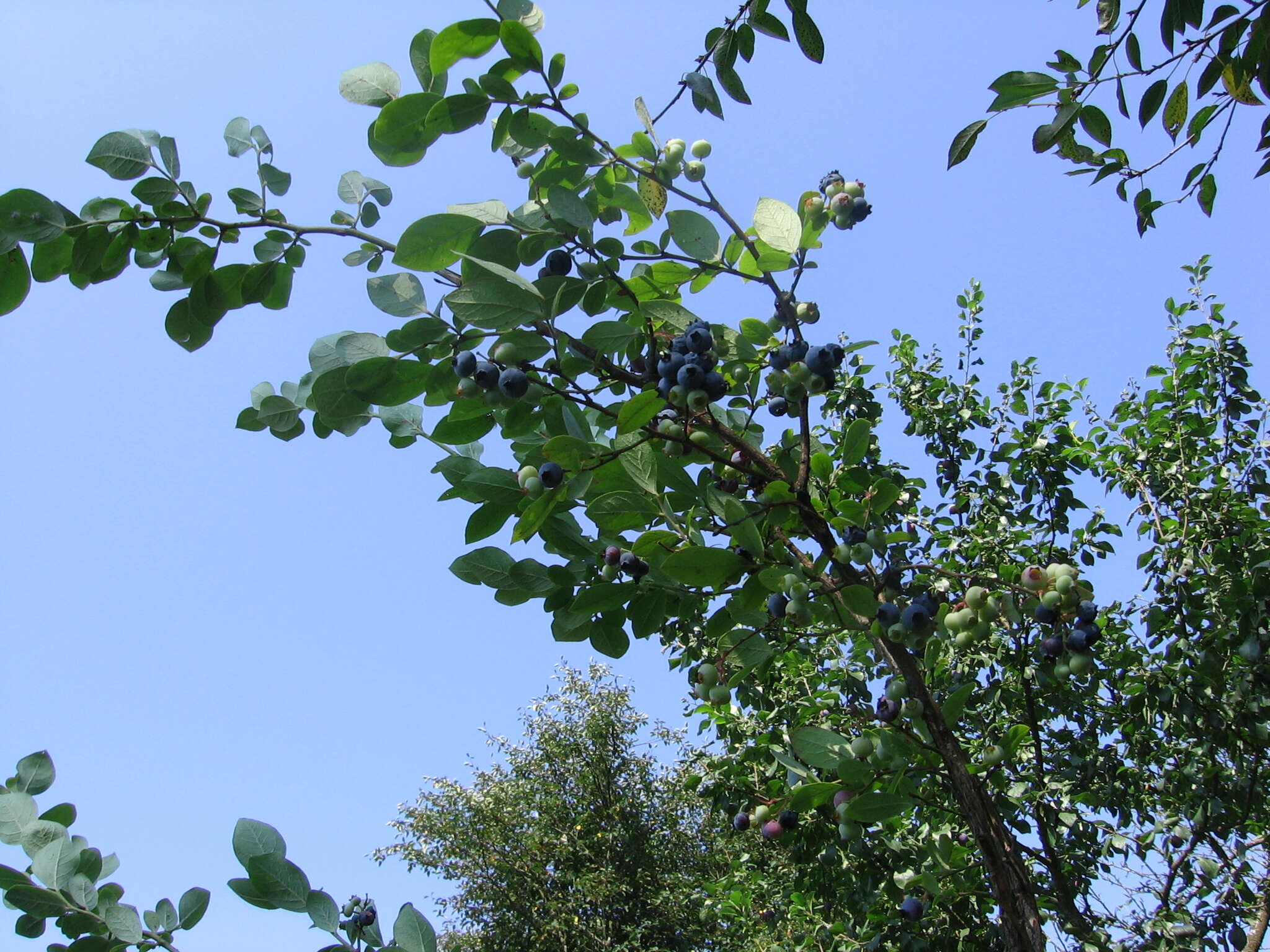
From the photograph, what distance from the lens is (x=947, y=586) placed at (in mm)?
1804

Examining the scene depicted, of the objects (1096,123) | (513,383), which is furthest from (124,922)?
(1096,123)

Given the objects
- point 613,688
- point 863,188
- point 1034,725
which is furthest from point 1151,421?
point 613,688

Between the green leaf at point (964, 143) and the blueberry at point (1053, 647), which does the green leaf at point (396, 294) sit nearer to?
the green leaf at point (964, 143)

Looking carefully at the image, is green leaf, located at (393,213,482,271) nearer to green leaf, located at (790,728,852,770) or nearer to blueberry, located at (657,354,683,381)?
blueberry, located at (657,354,683,381)

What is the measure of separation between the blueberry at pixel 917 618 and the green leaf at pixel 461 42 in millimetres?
1000

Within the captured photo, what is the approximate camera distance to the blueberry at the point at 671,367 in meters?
1.24

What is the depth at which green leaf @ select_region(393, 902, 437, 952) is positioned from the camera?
42.4 inches

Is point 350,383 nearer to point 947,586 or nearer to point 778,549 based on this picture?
point 778,549

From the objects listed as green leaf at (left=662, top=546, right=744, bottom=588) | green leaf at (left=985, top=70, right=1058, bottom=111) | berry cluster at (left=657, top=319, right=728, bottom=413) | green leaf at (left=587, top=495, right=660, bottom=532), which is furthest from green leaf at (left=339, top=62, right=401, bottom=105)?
green leaf at (left=985, top=70, right=1058, bottom=111)

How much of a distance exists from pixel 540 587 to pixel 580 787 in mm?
15925

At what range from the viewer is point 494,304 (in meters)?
1.20

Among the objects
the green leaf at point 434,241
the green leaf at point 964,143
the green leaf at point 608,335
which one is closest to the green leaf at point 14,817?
the green leaf at point 434,241

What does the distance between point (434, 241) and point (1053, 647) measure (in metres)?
1.21

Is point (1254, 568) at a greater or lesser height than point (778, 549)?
greater
